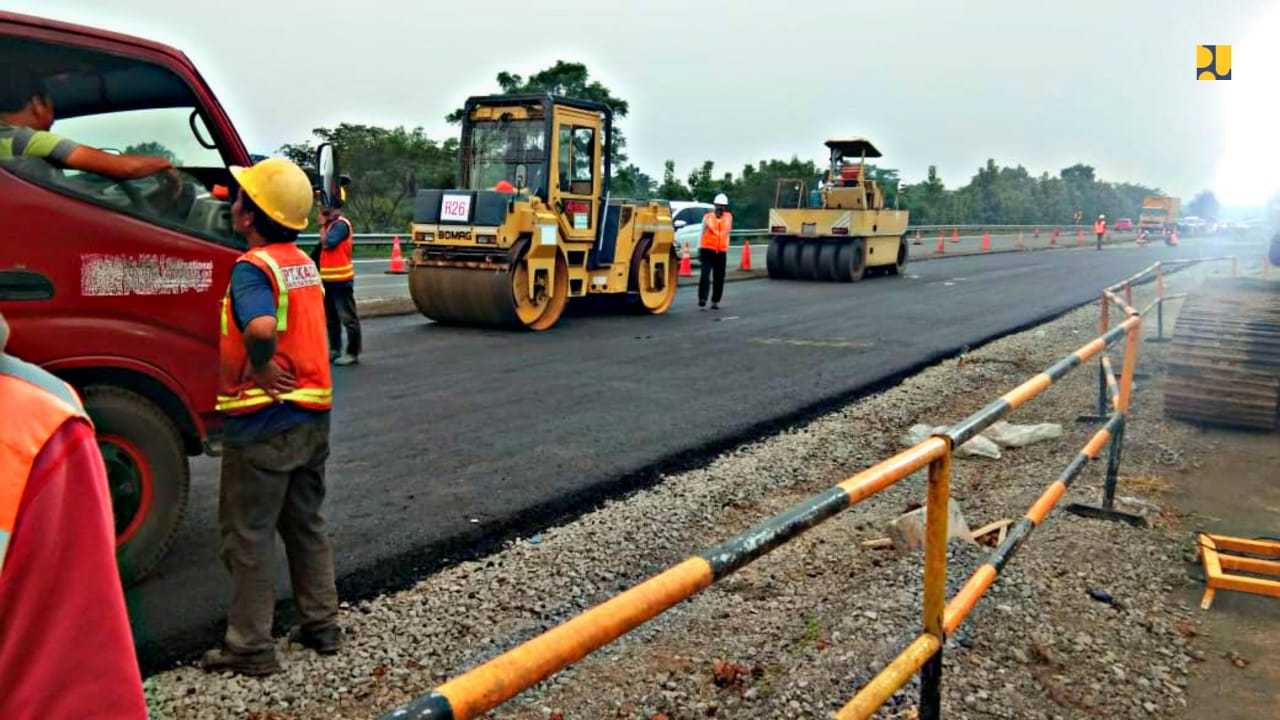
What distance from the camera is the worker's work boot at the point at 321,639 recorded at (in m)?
3.86

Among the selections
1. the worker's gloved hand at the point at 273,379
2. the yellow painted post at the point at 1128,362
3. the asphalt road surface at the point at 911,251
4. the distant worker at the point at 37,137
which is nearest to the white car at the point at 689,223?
the asphalt road surface at the point at 911,251

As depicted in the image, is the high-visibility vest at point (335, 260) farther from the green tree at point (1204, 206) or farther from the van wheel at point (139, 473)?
the green tree at point (1204, 206)

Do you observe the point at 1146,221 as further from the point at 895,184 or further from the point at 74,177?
the point at 74,177

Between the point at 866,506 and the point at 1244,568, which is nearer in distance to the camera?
the point at 1244,568

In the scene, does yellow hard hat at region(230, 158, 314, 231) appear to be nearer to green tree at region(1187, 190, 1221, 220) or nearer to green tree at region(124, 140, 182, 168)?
green tree at region(124, 140, 182, 168)

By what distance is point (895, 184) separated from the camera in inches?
1052

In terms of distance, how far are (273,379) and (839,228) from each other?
18.7 m

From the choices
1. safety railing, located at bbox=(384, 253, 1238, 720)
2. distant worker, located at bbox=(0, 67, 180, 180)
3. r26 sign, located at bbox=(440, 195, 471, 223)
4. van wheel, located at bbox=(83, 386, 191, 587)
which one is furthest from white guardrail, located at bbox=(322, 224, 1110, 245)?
safety railing, located at bbox=(384, 253, 1238, 720)

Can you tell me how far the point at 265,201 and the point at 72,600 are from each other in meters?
2.86

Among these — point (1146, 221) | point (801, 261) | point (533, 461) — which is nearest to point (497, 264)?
point (533, 461)

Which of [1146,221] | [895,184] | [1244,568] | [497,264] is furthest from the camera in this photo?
[1146,221]

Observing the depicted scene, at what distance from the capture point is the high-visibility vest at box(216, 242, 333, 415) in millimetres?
3709

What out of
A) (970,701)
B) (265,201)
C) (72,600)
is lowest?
(970,701)

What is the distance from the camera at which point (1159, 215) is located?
2055 inches
